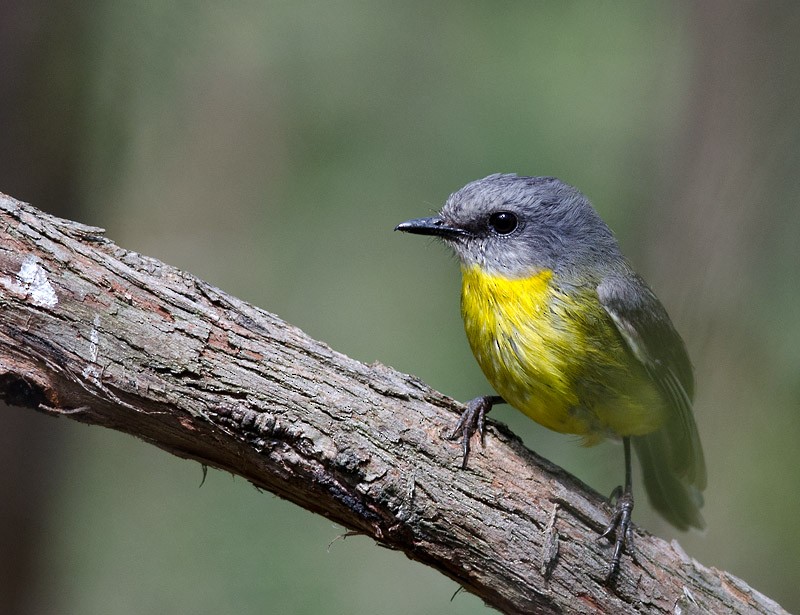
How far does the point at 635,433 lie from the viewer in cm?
368

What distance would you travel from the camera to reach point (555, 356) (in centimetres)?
325

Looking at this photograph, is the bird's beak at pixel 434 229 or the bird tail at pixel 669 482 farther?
the bird tail at pixel 669 482

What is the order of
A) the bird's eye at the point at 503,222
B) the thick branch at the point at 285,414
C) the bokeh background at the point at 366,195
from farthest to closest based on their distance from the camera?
1. the bokeh background at the point at 366,195
2. the bird's eye at the point at 503,222
3. the thick branch at the point at 285,414

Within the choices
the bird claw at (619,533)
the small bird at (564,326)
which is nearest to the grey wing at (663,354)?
the small bird at (564,326)

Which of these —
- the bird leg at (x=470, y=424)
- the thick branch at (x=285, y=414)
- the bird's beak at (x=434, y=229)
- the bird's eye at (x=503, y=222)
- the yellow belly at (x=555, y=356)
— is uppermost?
the bird's eye at (x=503, y=222)

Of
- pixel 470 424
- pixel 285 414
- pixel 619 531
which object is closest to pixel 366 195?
pixel 470 424

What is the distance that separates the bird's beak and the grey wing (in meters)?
0.71

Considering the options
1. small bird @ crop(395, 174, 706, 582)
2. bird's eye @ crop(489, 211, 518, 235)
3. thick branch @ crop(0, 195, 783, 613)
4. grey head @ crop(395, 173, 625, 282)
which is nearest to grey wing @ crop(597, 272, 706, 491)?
small bird @ crop(395, 174, 706, 582)

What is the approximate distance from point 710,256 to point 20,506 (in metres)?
4.34

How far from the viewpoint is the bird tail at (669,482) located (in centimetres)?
407

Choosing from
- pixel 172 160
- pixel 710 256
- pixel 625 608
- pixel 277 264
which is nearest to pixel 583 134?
pixel 710 256

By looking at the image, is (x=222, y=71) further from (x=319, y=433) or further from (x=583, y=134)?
(x=319, y=433)

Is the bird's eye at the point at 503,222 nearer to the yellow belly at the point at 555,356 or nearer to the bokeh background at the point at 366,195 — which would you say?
the yellow belly at the point at 555,356

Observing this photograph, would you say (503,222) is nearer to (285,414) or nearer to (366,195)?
(285,414)
